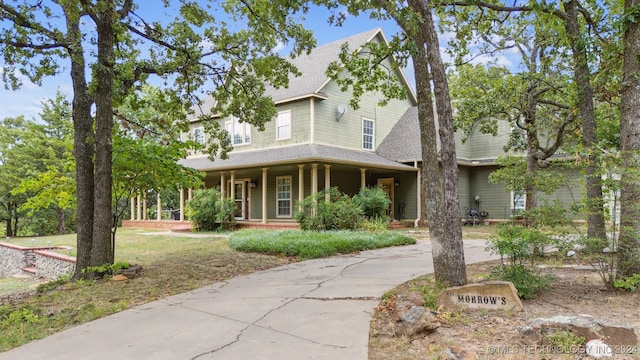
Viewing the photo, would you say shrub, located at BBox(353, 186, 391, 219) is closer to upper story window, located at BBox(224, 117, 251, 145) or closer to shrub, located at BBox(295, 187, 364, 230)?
shrub, located at BBox(295, 187, 364, 230)

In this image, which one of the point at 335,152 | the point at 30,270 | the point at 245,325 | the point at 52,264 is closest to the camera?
the point at 245,325

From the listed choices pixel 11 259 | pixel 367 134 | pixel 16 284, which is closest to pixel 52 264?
pixel 16 284

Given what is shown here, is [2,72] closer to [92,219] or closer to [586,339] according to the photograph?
[92,219]

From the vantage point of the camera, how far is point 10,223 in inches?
963

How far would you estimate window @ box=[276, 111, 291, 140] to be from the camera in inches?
675

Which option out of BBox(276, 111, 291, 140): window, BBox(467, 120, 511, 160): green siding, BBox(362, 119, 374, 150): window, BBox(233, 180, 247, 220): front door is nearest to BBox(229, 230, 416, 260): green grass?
BBox(276, 111, 291, 140): window

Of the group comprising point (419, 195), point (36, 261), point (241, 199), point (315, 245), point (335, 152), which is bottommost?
point (36, 261)

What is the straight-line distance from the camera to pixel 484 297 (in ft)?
14.1

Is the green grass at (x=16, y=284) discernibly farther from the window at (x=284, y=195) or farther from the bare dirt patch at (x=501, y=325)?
the window at (x=284, y=195)

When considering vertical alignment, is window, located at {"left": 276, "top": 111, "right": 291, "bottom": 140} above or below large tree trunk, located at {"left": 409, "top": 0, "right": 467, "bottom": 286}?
above

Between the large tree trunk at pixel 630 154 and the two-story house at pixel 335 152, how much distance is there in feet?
33.9

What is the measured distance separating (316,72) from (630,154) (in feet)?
46.5

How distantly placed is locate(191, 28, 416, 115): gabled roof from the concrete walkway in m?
11.1

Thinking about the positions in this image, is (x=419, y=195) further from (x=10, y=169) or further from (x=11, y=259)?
(x=10, y=169)
